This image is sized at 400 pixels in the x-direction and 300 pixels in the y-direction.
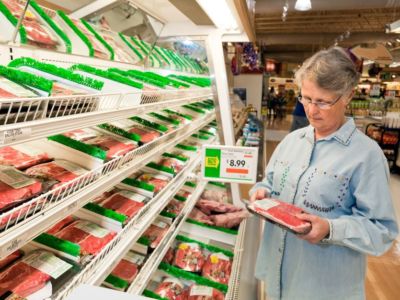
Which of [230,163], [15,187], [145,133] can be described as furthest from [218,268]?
[15,187]

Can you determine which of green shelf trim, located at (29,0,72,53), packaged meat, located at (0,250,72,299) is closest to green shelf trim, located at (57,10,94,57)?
green shelf trim, located at (29,0,72,53)

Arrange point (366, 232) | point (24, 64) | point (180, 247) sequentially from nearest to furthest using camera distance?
point (24, 64), point (366, 232), point (180, 247)

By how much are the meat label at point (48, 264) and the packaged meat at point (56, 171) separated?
303 millimetres

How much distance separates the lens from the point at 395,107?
11.7 meters

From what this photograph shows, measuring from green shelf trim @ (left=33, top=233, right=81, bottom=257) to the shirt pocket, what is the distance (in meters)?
1.00

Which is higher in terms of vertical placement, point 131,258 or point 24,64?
point 24,64

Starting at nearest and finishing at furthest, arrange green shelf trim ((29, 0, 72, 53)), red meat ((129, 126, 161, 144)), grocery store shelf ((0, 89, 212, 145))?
grocery store shelf ((0, 89, 212, 145)) → green shelf trim ((29, 0, 72, 53)) → red meat ((129, 126, 161, 144))

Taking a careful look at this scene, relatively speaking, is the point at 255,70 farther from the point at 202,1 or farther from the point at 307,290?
the point at 307,290

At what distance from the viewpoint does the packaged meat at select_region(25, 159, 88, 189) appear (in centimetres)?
117

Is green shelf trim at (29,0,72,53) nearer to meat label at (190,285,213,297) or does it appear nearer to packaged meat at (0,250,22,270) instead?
packaged meat at (0,250,22,270)

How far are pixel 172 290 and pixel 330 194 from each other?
1.25 meters

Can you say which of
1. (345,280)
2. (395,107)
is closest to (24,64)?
(345,280)

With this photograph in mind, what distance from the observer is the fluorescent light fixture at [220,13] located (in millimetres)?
1880

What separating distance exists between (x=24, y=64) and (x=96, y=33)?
32.0 inches
